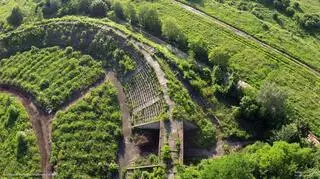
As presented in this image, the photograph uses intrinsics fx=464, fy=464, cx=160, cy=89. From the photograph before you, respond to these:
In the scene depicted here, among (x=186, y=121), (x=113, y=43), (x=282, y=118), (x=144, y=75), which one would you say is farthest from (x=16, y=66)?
(x=282, y=118)

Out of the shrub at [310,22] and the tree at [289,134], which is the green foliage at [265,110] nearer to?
the tree at [289,134]

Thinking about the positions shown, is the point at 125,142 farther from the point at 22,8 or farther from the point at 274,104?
the point at 22,8

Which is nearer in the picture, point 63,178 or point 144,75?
point 63,178

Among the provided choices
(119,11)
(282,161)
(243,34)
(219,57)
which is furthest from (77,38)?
(282,161)

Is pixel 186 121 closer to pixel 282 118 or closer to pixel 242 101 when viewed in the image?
pixel 242 101

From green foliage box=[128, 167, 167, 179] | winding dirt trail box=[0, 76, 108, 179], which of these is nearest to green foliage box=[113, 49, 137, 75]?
winding dirt trail box=[0, 76, 108, 179]

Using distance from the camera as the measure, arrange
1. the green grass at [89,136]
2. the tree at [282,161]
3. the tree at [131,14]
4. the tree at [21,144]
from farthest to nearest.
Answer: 1. the tree at [131,14]
2. the tree at [21,144]
3. the green grass at [89,136]
4. the tree at [282,161]

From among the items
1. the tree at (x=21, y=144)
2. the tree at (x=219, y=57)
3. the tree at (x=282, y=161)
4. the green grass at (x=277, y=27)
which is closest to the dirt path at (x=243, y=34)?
the green grass at (x=277, y=27)
